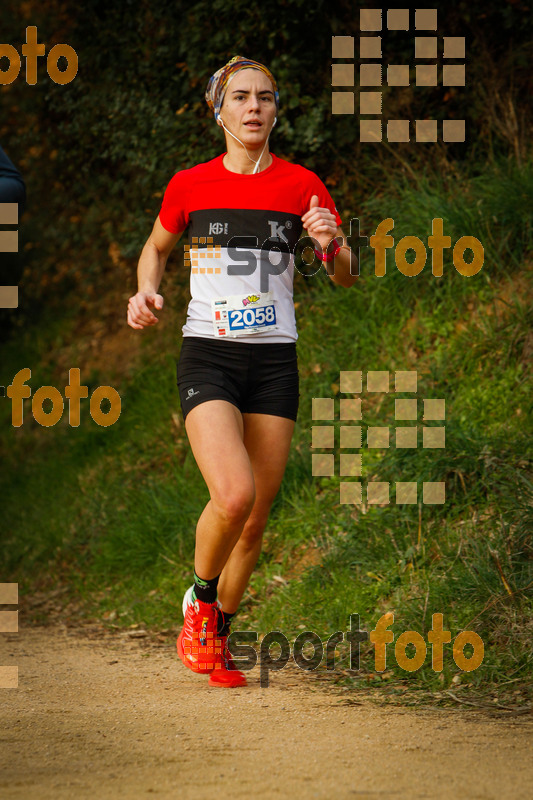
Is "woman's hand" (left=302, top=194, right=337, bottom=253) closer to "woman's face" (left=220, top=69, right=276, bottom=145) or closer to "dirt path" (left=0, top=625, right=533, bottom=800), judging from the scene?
"woman's face" (left=220, top=69, right=276, bottom=145)

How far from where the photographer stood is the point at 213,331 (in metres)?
4.25

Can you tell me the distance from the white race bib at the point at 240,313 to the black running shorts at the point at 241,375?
0.07 metres

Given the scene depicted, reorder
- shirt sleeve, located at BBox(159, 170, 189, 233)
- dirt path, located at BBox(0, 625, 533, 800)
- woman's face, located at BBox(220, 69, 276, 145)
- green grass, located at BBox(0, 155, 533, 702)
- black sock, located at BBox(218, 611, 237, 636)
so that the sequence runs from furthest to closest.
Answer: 1. green grass, located at BBox(0, 155, 533, 702)
2. black sock, located at BBox(218, 611, 237, 636)
3. shirt sleeve, located at BBox(159, 170, 189, 233)
4. woman's face, located at BBox(220, 69, 276, 145)
5. dirt path, located at BBox(0, 625, 533, 800)

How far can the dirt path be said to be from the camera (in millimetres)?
3074

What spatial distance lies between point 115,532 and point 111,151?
3.28 metres

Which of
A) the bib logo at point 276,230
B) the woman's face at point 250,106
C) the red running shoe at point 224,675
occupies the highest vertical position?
the woman's face at point 250,106

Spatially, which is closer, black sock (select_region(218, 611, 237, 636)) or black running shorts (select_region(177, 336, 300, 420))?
black running shorts (select_region(177, 336, 300, 420))

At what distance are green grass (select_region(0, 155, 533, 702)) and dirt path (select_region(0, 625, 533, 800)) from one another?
59 centimetres

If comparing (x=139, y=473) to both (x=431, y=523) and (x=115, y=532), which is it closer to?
(x=115, y=532)

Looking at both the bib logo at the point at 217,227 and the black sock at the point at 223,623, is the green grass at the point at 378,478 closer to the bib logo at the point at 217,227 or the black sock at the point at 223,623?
the black sock at the point at 223,623

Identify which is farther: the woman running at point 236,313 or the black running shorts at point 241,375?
the black running shorts at point 241,375

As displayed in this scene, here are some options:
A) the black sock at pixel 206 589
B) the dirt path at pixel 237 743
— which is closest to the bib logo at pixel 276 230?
the black sock at pixel 206 589

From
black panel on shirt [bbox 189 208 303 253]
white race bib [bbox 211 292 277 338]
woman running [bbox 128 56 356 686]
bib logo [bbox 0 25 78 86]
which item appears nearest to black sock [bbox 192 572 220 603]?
woman running [bbox 128 56 356 686]

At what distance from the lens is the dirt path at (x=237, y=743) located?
121 inches
